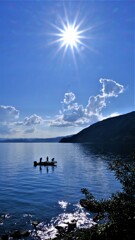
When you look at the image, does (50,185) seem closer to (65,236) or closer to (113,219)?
(65,236)

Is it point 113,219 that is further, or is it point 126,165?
point 126,165

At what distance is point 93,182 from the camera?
61719mm

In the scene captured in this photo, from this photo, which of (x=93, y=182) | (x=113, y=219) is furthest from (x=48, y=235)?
(x=93, y=182)

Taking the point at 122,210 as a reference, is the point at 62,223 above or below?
below

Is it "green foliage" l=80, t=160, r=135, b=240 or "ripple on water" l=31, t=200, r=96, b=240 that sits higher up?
"green foliage" l=80, t=160, r=135, b=240

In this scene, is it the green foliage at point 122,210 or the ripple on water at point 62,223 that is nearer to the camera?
the green foliage at point 122,210

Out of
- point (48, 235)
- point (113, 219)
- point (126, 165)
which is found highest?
point (126, 165)

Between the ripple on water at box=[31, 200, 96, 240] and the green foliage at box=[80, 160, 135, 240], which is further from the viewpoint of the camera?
the ripple on water at box=[31, 200, 96, 240]

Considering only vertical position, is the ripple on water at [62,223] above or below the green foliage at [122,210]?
below

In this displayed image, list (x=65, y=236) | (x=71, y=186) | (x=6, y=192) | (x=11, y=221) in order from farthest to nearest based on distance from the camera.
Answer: (x=71, y=186), (x=6, y=192), (x=11, y=221), (x=65, y=236)

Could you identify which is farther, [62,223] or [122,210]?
[62,223]

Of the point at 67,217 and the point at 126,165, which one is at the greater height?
the point at 126,165

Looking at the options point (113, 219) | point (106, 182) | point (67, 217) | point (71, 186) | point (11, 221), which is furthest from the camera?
point (106, 182)

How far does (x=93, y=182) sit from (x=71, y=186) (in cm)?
711
